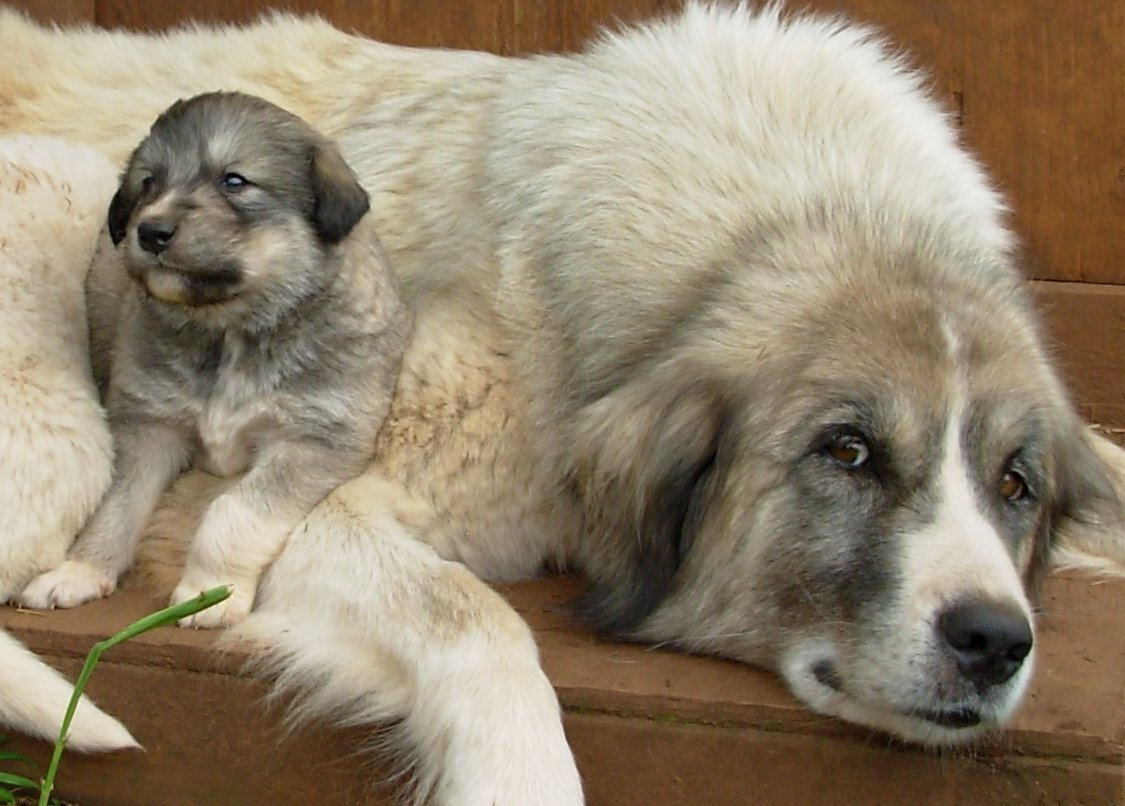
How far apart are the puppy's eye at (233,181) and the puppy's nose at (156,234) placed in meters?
0.18

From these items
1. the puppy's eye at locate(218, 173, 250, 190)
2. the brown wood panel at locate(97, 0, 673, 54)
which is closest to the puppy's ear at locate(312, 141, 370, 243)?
the puppy's eye at locate(218, 173, 250, 190)

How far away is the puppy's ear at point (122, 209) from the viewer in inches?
121

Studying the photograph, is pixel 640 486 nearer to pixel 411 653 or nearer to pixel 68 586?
pixel 411 653

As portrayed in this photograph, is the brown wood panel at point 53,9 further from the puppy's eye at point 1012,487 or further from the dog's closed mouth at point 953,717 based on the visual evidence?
the dog's closed mouth at point 953,717

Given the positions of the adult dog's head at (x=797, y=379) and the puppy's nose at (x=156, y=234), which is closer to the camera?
the adult dog's head at (x=797, y=379)

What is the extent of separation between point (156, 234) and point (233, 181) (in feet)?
0.73

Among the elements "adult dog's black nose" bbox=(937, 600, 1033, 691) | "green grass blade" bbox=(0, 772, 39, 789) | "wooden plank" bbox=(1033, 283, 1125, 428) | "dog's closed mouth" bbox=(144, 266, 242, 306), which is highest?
"dog's closed mouth" bbox=(144, 266, 242, 306)

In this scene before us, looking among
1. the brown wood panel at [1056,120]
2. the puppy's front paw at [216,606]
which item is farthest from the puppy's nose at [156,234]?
the brown wood panel at [1056,120]

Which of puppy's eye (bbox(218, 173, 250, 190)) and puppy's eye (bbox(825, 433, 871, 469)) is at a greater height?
puppy's eye (bbox(218, 173, 250, 190))

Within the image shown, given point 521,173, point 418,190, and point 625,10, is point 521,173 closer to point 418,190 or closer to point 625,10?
point 418,190

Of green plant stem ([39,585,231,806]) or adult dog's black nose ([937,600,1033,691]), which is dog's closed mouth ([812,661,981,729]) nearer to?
adult dog's black nose ([937,600,1033,691])

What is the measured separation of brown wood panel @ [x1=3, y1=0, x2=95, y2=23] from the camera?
4.89 m

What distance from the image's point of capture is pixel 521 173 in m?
3.54

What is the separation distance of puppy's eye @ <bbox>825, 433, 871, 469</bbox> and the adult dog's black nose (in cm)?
37
